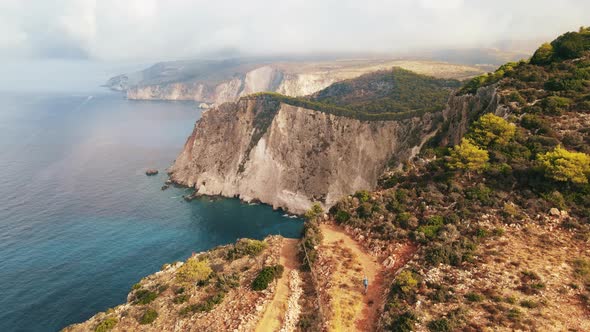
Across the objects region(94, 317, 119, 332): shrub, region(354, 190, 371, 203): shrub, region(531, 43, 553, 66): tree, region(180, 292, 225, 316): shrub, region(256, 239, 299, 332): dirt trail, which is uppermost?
region(531, 43, 553, 66): tree

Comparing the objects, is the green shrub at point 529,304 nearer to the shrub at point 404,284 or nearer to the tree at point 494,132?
the shrub at point 404,284

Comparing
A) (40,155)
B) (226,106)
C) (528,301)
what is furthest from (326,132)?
(40,155)

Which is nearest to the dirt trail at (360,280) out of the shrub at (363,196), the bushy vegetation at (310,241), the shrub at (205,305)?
the bushy vegetation at (310,241)

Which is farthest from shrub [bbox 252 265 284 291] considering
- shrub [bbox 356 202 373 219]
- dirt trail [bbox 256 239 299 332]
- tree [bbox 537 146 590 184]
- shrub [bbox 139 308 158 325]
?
tree [bbox 537 146 590 184]

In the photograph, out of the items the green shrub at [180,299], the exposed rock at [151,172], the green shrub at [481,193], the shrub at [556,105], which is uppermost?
the shrub at [556,105]

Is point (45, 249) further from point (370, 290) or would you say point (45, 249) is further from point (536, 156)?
point (536, 156)

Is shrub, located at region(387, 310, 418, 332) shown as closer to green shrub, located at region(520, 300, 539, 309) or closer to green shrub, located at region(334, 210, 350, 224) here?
green shrub, located at region(520, 300, 539, 309)
